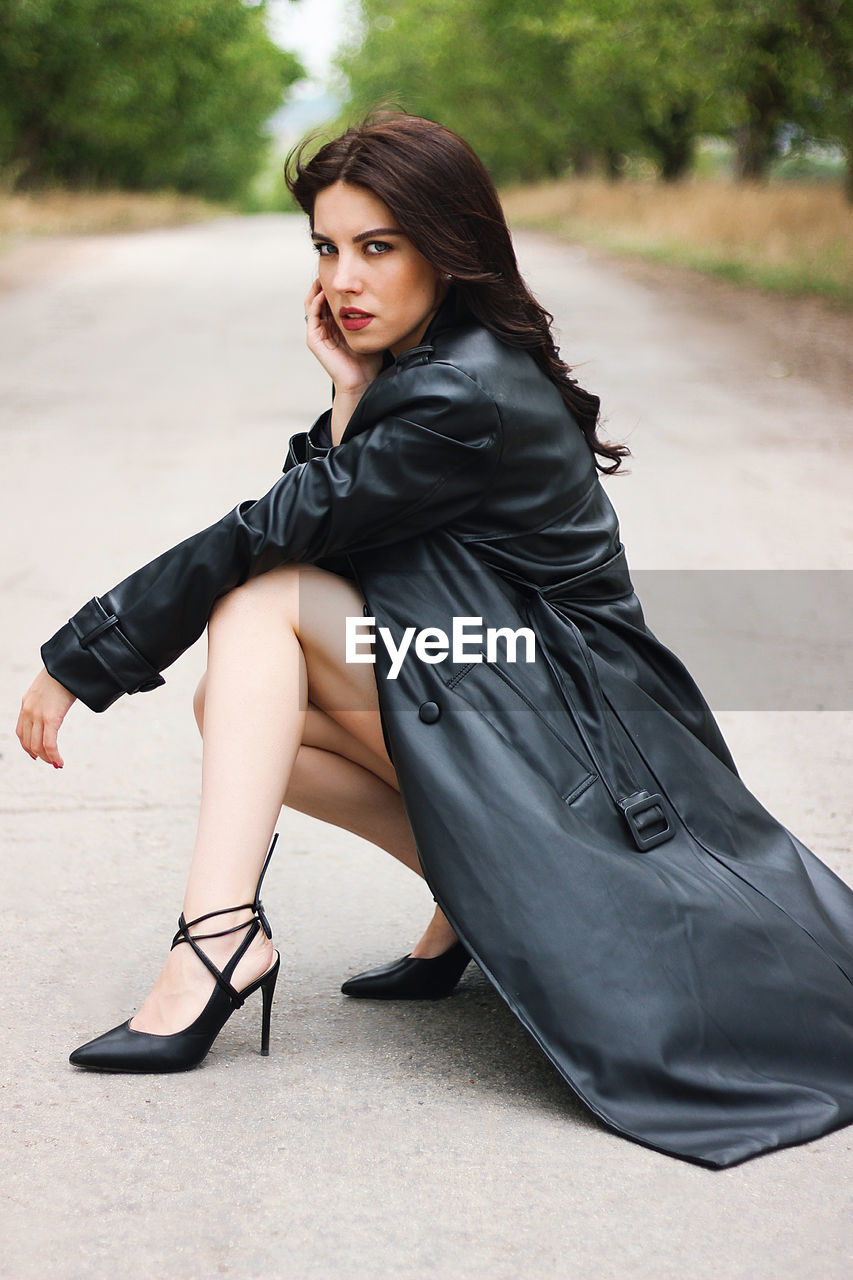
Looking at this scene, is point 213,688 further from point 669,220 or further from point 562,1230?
point 669,220

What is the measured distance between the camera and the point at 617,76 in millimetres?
25984

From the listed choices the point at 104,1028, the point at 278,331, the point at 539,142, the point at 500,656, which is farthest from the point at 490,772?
the point at 539,142

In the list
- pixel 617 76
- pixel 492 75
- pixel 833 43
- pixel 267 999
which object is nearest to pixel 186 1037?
pixel 267 999

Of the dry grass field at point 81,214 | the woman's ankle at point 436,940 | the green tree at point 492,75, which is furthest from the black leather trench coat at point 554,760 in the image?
the green tree at point 492,75

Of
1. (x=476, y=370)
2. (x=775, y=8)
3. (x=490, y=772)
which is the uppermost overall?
(x=775, y=8)

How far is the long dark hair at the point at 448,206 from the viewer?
2350mm

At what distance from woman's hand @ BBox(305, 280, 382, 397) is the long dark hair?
0.28 metres

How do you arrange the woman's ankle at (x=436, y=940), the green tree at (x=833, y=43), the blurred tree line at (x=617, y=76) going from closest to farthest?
the woman's ankle at (x=436, y=940) → the green tree at (x=833, y=43) → the blurred tree line at (x=617, y=76)

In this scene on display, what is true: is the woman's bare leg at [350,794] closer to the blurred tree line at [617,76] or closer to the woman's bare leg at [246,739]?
the woman's bare leg at [246,739]

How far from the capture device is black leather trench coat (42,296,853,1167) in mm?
2121

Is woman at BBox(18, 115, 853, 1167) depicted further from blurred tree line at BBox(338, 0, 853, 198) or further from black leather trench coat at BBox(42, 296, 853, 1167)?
blurred tree line at BBox(338, 0, 853, 198)

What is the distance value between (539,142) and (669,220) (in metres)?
22.1

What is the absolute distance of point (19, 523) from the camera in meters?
6.19

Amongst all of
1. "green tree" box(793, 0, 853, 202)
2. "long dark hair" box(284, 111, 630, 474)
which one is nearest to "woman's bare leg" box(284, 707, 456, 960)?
"long dark hair" box(284, 111, 630, 474)
